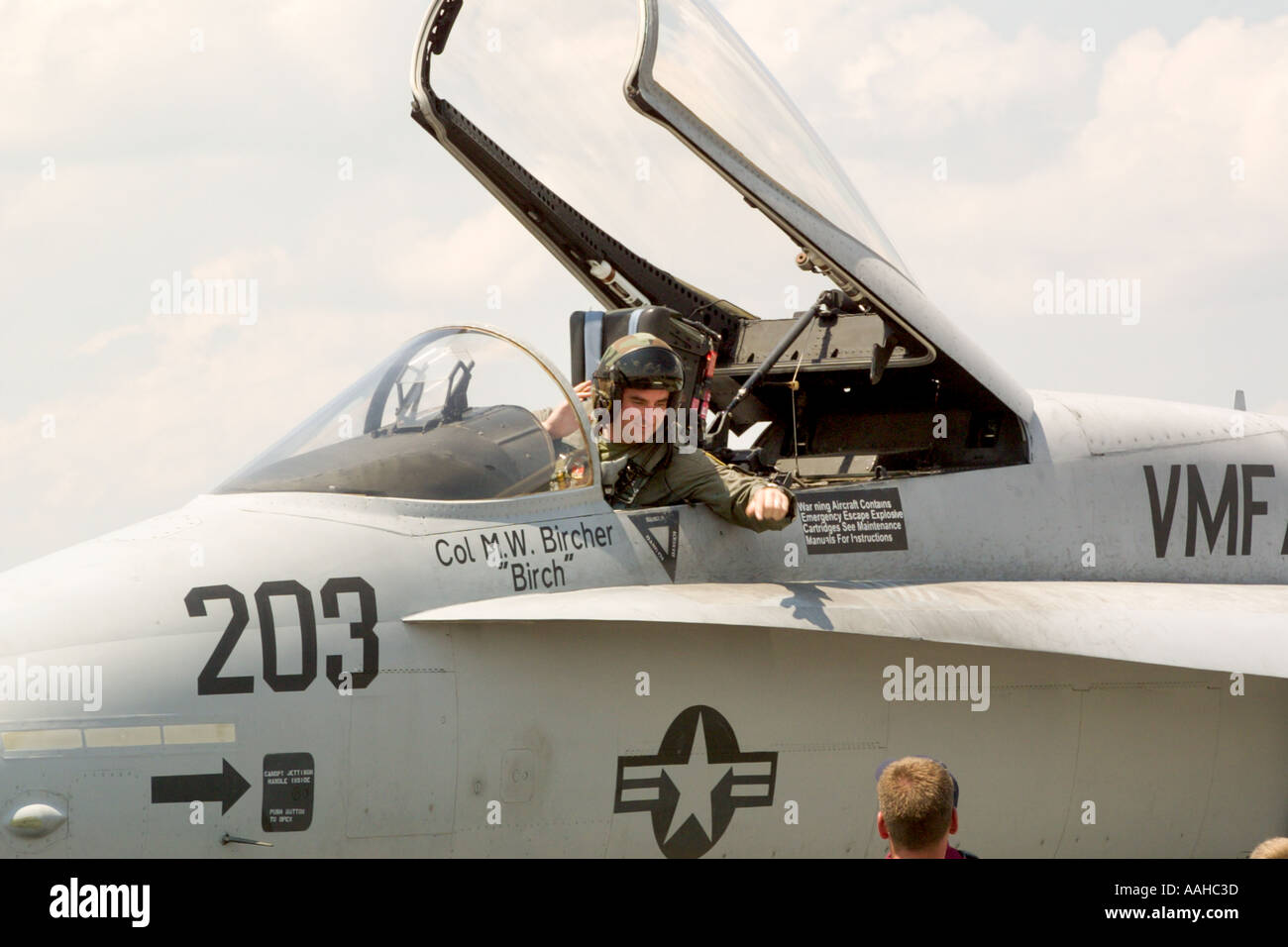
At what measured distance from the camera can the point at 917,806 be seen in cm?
372

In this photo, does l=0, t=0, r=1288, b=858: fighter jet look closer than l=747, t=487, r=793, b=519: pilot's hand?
Yes

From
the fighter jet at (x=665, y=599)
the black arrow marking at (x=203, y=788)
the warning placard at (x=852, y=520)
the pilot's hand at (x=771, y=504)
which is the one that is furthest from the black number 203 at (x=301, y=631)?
the warning placard at (x=852, y=520)

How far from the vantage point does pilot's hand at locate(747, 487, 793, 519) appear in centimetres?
623

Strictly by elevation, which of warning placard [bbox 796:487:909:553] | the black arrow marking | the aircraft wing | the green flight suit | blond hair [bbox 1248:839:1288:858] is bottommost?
blond hair [bbox 1248:839:1288:858]

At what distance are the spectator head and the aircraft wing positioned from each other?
6.34ft

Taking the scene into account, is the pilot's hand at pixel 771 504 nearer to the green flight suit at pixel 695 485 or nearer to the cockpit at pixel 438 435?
the green flight suit at pixel 695 485

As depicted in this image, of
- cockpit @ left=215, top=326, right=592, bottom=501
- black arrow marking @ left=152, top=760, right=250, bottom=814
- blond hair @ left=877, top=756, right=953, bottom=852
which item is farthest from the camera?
cockpit @ left=215, top=326, right=592, bottom=501

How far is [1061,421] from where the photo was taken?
7.88 m

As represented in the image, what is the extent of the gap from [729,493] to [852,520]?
0.76 m

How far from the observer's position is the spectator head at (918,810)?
3.73 m

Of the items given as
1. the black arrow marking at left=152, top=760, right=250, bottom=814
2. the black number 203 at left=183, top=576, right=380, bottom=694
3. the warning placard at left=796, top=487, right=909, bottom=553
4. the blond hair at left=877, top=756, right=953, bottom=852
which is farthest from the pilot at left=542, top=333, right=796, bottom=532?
the blond hair at left=877, top=756, right=953, bottom=852

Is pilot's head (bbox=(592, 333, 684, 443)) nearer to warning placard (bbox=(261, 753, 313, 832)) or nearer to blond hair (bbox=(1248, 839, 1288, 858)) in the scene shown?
warning placard (bbox=(261, 753, 313, 832))

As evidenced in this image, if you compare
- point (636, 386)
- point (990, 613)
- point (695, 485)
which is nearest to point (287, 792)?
point (695, 485)
